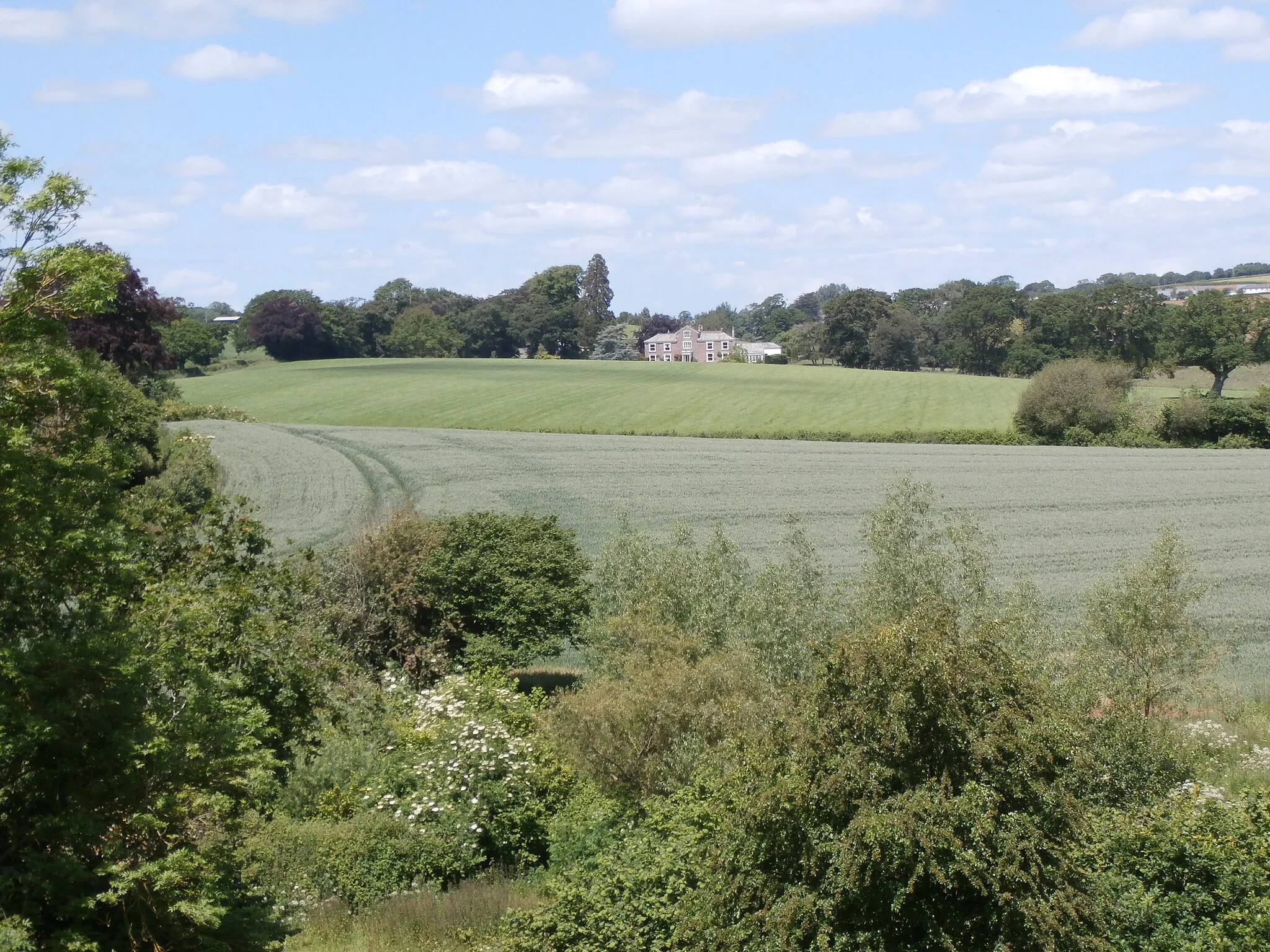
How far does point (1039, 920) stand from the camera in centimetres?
1087

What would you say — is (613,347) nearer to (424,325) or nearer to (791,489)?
(424,325)

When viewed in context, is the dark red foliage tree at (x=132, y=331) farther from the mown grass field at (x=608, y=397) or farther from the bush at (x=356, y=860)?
the bush at (x=356, y=860)

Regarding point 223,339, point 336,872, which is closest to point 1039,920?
point 336,872

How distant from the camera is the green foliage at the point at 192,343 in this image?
113 meters

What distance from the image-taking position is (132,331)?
60.7m

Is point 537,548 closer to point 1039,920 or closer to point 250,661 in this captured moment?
point 250,661

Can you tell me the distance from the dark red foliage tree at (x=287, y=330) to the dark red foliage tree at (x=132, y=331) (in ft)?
231

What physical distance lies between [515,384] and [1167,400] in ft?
177

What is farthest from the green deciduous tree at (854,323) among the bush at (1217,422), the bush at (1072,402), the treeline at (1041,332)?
the bush at (1217,422)

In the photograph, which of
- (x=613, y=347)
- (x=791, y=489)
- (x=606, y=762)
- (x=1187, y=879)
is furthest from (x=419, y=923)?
(x=613, y=347)

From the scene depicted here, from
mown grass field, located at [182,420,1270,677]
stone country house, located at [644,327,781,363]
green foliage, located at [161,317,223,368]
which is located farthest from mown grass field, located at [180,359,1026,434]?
stone country house, located at [644,327,781,363]

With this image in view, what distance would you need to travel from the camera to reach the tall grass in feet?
53.4

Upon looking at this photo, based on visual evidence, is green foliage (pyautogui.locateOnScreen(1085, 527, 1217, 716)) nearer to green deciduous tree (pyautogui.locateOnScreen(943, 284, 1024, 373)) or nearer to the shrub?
the shrub

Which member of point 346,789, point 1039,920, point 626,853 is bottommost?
point 346,789
